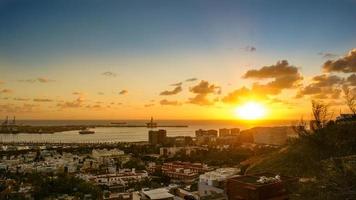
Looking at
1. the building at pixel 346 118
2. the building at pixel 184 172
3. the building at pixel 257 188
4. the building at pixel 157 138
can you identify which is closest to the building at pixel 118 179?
the building at pixel 184 172

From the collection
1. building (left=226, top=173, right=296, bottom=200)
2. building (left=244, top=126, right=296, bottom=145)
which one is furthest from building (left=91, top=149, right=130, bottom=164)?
building (left=226, top=173, right=296, bottom=200)

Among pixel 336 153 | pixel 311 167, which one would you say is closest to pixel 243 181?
pixel 311 167

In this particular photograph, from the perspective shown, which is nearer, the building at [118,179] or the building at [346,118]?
the building at [346,118]

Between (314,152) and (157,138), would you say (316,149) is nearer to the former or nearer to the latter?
(314,152)

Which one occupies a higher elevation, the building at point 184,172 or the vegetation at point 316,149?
the vegetation at point 316,149

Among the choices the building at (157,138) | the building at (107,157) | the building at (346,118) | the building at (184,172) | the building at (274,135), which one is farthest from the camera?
the building at (157,138)

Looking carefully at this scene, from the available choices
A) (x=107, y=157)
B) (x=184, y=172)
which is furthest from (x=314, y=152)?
(x=107, y=157)

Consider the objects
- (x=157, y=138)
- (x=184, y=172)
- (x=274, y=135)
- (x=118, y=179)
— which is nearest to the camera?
(x=118, y=179)

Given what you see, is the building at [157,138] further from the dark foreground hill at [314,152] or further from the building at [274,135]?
the dark foreground hill at [314,152]
